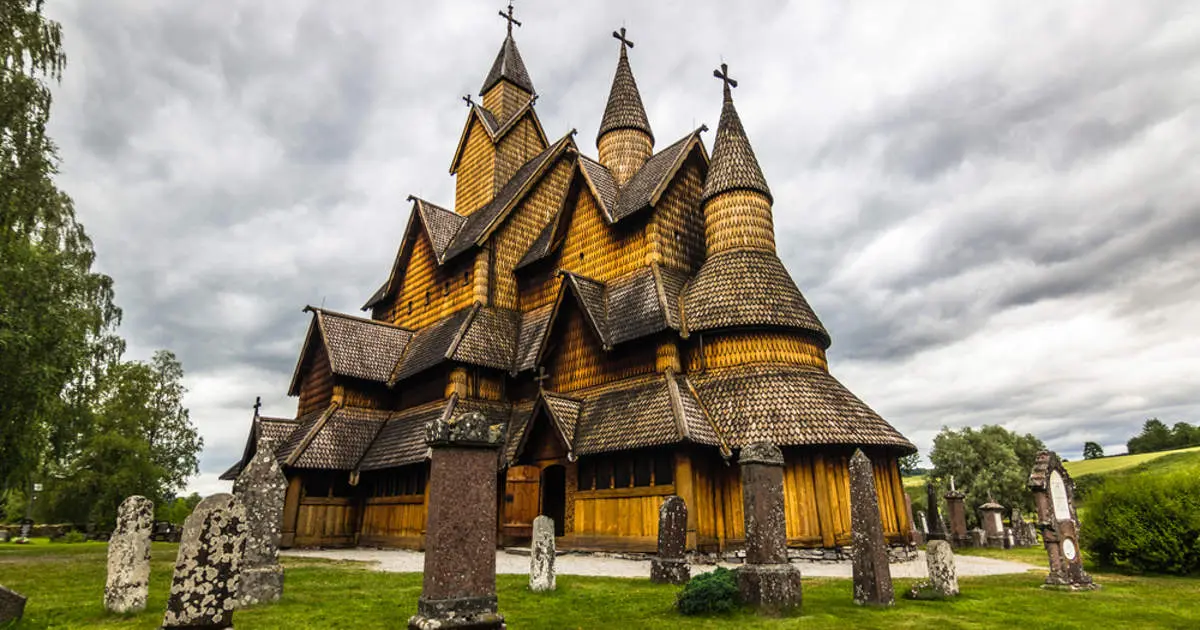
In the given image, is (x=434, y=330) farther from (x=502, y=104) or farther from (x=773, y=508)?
(x=773, y=508)

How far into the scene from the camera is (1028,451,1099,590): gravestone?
32.7 feet

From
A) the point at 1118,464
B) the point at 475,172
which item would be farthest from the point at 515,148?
the point at 1118,464

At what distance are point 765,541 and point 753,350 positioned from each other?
895cm

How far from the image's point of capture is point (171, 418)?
4272 cm

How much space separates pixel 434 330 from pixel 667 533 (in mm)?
15789

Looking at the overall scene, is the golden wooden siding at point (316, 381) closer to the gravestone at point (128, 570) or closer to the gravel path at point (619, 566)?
the gravel path at point (619, 566)

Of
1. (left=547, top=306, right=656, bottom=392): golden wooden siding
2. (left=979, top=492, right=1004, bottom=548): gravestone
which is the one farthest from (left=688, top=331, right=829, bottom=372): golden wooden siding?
(left=979, top=492, right=1004, bottom=548): gravestone

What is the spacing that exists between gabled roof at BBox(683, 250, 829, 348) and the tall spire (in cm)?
1874

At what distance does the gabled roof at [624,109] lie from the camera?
26.4m

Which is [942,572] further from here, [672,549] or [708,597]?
[672,549]

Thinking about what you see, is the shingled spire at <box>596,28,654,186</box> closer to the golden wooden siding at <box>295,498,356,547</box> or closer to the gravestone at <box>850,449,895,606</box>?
the golden wooden siding at <box>295,498,356,547</box>

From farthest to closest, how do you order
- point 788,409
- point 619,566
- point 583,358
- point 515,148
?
1. point 515,148
2. point 583,358
3. point 788,409
4. point 619,566

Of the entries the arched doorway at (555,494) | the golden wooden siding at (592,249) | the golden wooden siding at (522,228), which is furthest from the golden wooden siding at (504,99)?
the arched doorway at (555,494)

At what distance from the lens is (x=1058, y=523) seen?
10.4 meters
